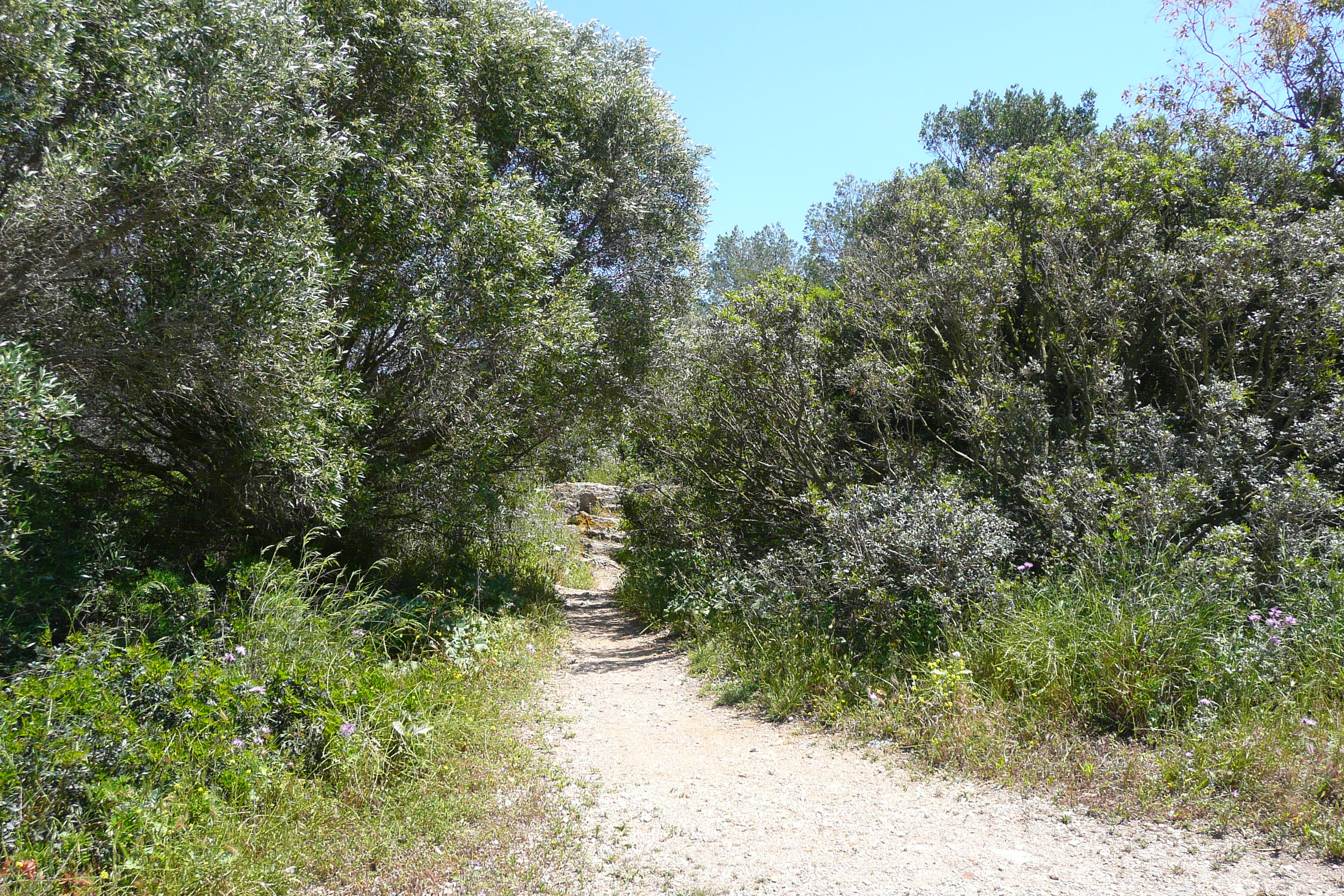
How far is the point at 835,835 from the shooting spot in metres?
3.85

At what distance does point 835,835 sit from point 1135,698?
1.93 m

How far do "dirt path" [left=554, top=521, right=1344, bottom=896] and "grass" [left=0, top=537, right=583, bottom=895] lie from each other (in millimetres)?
392

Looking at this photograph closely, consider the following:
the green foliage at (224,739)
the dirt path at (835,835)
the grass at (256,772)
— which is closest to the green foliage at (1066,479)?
the dirt path at (835,835)

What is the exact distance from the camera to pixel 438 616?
7.41 metres

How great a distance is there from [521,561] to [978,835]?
8.73 meters

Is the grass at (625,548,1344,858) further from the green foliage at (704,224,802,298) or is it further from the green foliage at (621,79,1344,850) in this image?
the green foliage at (704,224,802,298)

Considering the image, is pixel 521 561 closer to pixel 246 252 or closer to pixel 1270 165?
pixel 246 252

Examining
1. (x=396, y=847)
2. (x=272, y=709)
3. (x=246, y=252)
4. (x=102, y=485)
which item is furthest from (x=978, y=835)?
(x=102, y=485)

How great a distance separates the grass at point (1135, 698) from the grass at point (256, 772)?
2291 millimetres

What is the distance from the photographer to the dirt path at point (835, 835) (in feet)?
10.8

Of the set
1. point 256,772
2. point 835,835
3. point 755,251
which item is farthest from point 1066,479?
point 755,251

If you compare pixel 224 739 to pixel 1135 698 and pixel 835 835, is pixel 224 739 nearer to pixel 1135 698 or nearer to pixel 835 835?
pixel 835 835

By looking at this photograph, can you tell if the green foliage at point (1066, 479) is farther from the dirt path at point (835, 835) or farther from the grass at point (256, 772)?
the grass at point (256, 772)

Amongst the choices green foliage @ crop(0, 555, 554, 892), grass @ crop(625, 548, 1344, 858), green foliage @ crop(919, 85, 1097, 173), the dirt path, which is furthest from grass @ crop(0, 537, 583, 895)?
green foliage @ crop(919, 85, 1097, 173)
